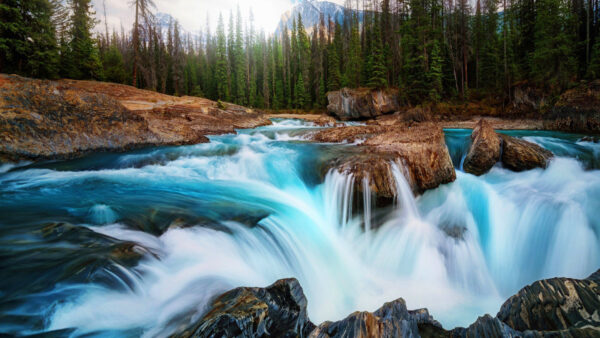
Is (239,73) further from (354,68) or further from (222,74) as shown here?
(354,68)

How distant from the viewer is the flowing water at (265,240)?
2.35 m

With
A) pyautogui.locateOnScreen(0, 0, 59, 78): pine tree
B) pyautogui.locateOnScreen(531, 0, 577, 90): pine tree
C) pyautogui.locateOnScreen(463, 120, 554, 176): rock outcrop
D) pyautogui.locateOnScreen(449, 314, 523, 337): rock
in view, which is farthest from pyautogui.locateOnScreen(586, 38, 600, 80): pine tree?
pyautogui.locateOnScreen(0, 0, 59, 78): pine tree

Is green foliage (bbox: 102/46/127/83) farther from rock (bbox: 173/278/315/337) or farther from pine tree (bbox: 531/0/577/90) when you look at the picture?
pine tree (bbox: 531/0/577/90)

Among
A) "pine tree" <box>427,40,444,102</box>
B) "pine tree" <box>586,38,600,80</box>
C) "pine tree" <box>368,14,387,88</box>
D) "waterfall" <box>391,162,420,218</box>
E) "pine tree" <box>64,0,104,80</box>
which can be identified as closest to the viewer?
"waterfall" <box>391,162,420,218</box>

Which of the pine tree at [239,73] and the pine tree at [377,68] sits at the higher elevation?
the pine tree at [239,73]

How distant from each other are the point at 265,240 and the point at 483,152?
621 centimetres

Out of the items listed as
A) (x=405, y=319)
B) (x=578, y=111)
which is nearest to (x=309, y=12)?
(x=578, y=111)

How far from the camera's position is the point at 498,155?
705cm

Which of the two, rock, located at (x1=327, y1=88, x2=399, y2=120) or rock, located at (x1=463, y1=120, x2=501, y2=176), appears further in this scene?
rock, located at (x1=327, y1=88, x2=399, y2=120)

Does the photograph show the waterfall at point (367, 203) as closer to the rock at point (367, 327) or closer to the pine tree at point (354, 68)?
the rock at point (367, 327)

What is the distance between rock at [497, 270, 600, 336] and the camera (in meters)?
1.87

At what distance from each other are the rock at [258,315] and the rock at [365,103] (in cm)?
3053

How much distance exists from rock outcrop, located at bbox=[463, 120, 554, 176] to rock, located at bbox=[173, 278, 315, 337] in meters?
6.62

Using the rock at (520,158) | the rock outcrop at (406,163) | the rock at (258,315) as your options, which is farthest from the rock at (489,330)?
the rock at (520,158)
